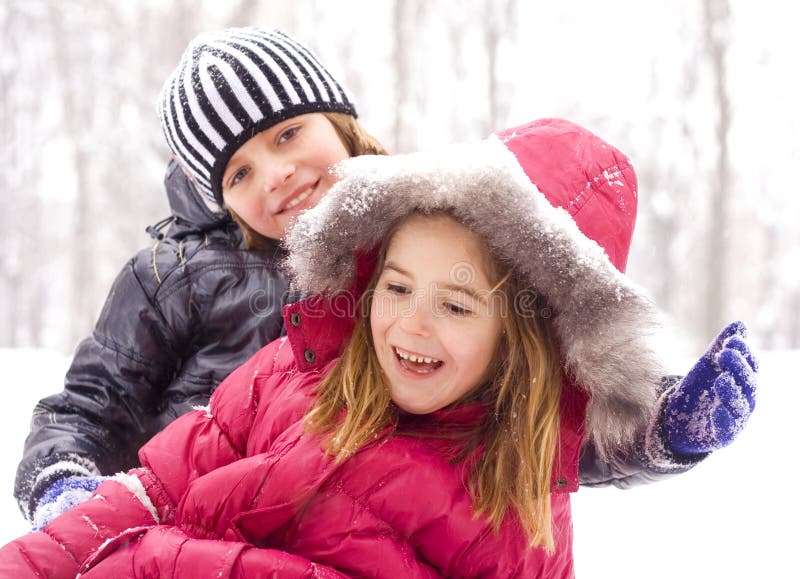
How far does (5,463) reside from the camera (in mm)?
2398

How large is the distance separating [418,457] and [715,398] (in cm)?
45

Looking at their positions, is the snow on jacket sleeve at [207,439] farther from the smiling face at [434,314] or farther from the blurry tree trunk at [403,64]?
the blurry tree trunk at [403,64]

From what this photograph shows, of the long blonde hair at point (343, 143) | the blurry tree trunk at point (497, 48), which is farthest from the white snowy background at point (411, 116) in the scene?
the long blonde hair at point (343, 143)

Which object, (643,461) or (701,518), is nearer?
(643,461)

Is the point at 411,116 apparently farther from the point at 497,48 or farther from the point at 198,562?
the point at 198,562

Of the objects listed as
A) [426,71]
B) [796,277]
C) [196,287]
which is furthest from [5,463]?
[796,277]

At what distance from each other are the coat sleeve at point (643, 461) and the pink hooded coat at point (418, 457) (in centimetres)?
6

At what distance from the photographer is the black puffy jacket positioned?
1.50 metres

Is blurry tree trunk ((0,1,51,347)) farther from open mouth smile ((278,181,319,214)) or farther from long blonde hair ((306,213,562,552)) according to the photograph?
long blonde hair ((306,213,562,552))

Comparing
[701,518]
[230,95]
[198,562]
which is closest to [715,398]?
[198,562]

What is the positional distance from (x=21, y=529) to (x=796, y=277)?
9606 millimetres

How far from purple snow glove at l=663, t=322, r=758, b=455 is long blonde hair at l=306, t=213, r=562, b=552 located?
0.20 m

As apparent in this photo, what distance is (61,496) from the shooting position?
1.26 m

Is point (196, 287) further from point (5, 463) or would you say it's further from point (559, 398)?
point (5, 463)
